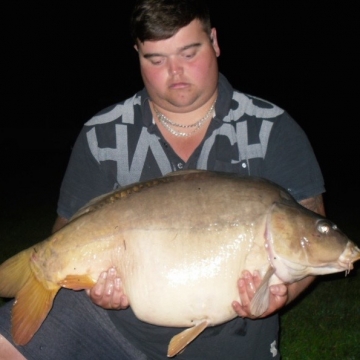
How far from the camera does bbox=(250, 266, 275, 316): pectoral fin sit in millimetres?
2086

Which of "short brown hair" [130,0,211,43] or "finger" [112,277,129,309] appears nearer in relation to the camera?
"finger" [112,277,129,309]

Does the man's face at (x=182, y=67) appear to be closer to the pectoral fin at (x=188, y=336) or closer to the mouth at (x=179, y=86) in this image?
the mouth at (x=179, y=86)

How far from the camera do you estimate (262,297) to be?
2.13 meters

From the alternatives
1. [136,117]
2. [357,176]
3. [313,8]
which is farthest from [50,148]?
[313,8]

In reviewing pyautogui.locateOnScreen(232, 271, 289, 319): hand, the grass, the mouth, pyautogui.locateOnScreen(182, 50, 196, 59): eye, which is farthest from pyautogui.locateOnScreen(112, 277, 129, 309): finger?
the grass

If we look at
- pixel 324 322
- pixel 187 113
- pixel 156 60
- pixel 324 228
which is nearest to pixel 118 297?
pixel 324 228

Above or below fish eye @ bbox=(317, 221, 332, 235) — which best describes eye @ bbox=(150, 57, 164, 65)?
above

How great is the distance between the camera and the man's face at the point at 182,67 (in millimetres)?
2525

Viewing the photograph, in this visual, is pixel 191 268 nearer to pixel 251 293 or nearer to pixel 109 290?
pixel 251 293

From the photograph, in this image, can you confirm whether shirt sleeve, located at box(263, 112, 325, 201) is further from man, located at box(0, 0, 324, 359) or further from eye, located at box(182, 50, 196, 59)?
eye, located at box(182, 50, 196, 59)

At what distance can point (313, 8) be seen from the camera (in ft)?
112

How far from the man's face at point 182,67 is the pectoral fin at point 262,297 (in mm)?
978

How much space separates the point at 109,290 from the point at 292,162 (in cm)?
107

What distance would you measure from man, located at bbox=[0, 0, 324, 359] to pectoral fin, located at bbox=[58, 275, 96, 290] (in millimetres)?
67
